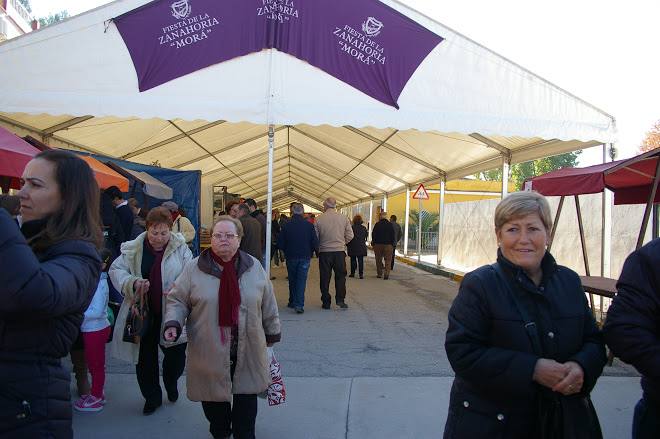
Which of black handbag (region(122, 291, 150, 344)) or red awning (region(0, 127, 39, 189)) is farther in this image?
red awning (region(0, 127, 39, 189))

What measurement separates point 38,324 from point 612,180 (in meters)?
6.62

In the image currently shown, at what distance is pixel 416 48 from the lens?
7.91 m

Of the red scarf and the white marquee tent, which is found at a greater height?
the white marquee tent

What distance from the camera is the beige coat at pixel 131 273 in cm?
411

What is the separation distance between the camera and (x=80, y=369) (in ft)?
14.4

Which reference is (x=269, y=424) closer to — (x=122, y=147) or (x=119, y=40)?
(x=119, y=40)

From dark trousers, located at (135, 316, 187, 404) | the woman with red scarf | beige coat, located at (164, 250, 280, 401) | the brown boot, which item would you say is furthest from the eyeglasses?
→ the brown boot

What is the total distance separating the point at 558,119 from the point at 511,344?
686cm

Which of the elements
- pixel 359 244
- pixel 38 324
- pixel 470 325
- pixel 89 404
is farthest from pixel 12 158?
pixel 359 244

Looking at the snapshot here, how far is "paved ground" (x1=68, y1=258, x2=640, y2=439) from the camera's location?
4.07 meters

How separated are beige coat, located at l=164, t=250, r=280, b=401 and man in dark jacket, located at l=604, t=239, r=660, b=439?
7.01 feet

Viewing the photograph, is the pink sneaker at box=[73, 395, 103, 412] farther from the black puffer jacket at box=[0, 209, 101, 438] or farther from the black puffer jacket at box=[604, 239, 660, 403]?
the black puffer jacket at box=[604, 239, 660, 403]

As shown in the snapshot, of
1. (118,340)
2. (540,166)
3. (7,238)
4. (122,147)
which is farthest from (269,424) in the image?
(540,166)

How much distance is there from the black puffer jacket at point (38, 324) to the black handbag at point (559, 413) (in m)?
1.68
